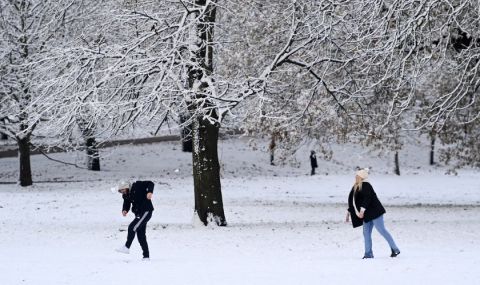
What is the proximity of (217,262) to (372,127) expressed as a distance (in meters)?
9.71

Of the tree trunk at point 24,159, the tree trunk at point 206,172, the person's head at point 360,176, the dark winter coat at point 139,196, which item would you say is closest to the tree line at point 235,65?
the tree trunk at point 206,172

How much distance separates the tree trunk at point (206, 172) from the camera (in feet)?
60.6

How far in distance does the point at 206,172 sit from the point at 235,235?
2.16m

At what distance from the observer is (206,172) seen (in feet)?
61.0

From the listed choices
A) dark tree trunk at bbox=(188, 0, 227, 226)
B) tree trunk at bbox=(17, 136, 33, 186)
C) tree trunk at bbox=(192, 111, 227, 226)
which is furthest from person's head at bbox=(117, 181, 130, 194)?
tree trunk at bbox=(17, 136, 33, 186)

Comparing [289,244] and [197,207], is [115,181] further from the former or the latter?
[289,244]

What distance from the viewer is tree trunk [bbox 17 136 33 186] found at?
3045 centimetres

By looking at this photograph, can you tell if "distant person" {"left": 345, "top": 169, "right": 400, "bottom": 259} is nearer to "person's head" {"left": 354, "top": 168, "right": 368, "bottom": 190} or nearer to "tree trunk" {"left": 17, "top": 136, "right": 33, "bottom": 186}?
"person's head" {"left": 354, "top": 168, "right": 368, "bottom": 190}

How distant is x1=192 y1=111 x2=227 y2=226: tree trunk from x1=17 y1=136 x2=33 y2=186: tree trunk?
1359 cm

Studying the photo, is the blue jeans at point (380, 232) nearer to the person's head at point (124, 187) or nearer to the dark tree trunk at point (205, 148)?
the person's head at point (124, 187)

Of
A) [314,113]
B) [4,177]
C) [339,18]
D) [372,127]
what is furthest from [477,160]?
[4,177]

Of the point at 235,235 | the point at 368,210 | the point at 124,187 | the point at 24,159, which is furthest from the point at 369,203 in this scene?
the point at 24,159

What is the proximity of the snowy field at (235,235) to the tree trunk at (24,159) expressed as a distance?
→ 62 cm

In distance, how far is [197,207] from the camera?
18875 mm
